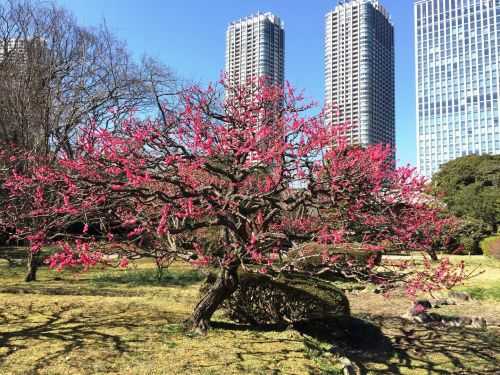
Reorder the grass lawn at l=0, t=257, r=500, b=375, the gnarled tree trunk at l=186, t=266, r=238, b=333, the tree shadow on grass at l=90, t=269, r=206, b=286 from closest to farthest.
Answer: the grass lawn at l=0, t=257, r=500, b=375, the gnarled tree trunk at l=186, t=266, r=238, b=333, the tree shadow on grass at l=90, t=269, r=206, b=286

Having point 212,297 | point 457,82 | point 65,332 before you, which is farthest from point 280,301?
point 457,82

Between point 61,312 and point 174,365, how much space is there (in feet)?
11.5

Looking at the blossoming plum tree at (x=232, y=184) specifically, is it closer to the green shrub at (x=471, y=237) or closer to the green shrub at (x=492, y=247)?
the green shrub at (x=492, y=247)

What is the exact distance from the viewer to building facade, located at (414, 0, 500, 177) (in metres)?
129

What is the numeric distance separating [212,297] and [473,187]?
3019 cm

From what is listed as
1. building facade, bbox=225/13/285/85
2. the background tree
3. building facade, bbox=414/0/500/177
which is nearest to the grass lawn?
building facade, bbox=225/13/285/85

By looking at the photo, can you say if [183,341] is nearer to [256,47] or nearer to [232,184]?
[232,184]

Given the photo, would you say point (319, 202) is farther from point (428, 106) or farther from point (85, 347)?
point (428, 106)

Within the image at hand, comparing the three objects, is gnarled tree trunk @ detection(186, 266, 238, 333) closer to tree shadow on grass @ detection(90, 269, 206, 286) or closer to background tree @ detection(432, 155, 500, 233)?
tree shadow on grass @ detection(90, 269, 206, 286)

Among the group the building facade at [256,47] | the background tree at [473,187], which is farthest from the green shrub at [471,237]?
the building facade at [256,47]

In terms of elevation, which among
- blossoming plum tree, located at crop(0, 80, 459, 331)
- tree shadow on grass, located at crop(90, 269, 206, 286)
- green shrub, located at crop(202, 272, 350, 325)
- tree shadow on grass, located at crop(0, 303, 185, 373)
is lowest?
tree shadow on grass, located at crop(90, 269, 206, 286)

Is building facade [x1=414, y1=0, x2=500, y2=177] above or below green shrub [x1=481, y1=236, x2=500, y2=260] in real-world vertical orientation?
above

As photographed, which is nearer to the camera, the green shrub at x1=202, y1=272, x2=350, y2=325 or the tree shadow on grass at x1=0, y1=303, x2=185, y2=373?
the tree shadow on grass at x1=0, y1=303, x2=185, y2=373

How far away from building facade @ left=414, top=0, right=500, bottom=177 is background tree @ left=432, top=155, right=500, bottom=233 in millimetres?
100331
